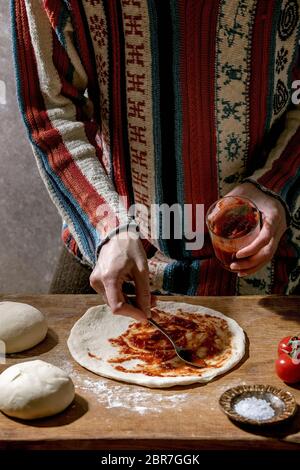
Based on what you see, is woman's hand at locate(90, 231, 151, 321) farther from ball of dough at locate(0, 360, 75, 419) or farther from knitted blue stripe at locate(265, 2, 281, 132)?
knitted blue stripe at locate(265, 2, 281, 132)

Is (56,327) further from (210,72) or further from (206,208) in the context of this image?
(210,72)

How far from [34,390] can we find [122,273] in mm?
338

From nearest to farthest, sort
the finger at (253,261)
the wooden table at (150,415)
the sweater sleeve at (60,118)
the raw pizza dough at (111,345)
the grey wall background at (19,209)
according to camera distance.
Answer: the wooden table at (150,415) → the raw pizza dough at (111,345) → the finger at (253,261) → the sweater sleeve at (60,118) → the grey wall background at (19,209)

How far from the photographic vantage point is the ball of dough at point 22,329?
189cm

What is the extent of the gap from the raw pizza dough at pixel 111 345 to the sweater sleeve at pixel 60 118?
0.59 ft

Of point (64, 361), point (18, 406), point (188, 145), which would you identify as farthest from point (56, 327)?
point (188, 145)

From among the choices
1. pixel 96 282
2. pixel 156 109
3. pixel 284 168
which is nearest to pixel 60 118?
pixel 156 109

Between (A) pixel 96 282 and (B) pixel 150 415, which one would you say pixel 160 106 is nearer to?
(A) pixel 96 282

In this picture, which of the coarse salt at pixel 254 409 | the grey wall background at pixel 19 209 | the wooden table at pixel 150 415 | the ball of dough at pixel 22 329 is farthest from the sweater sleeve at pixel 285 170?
the grey wall background at pixel 19 209

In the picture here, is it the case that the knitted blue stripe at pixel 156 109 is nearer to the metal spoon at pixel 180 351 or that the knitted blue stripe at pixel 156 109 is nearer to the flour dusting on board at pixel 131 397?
the metal spoon at pixel 180 351

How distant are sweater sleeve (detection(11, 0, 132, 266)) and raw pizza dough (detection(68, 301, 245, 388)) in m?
0.18

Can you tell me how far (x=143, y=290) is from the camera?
1.78 metres

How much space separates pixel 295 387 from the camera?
1.73 metres

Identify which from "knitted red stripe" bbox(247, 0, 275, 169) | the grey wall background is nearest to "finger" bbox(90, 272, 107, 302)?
"knitted red stripe" bbox(247, 0, 275, 169)
